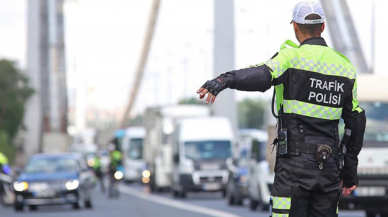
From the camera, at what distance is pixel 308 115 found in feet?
20.8

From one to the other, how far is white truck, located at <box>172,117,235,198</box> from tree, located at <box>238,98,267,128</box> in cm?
11196

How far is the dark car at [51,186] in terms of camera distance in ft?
80.3

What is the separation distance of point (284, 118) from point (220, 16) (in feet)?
135

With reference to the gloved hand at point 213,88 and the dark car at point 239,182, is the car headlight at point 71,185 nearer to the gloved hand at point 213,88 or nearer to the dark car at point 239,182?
the dark car at point 239,182

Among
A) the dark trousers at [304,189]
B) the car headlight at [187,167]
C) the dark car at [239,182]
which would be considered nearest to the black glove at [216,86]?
the dark trousers at [304,189]

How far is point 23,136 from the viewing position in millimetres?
82438

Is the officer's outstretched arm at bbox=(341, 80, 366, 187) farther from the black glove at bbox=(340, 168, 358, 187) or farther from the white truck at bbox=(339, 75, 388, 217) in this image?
the white truck at bbox=(339, 75, 388, 217)

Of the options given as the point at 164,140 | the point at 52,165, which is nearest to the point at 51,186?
the point at 52,165

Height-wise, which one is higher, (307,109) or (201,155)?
(307,109)

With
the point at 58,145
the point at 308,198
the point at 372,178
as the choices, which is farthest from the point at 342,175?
the point at 58,145

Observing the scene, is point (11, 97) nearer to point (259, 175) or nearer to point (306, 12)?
point (259, 175)

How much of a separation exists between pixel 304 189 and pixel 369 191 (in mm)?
11416

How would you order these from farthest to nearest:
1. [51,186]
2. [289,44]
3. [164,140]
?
[164,140], [51,186], [289,44]

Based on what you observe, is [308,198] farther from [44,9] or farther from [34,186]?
[44,9]
